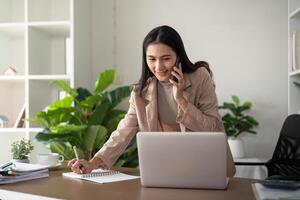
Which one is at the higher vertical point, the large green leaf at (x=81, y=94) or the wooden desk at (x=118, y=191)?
the large green leaf at (x=81, y=94)

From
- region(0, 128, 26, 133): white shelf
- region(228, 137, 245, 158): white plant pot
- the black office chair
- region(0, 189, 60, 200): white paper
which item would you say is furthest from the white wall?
region(0, 189, 60, 200): white paper

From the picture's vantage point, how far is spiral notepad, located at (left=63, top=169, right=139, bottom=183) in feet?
5.35

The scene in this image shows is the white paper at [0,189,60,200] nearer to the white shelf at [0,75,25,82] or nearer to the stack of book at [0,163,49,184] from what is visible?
the stack of book at [0,163,49,184]

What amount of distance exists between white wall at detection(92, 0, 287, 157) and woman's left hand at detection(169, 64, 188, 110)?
182 centimetres

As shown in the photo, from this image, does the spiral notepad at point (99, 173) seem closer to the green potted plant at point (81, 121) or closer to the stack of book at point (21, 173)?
the stack of book at point (21, 173)

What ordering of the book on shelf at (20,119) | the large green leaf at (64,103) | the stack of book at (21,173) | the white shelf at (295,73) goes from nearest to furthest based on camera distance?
the stack of book at (21,173)
the white shelf at (295,73)
the large green leaf at (64,103)
the book on shelf at (20,119)

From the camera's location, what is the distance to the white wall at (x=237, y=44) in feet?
11.6

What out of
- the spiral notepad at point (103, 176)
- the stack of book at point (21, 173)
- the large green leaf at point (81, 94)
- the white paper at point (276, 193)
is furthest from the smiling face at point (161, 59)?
the large green leaf at point (81, 94)

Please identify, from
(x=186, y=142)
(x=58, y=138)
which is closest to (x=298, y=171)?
(x=186, y=142)

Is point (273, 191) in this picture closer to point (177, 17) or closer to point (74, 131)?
point (74, 131)

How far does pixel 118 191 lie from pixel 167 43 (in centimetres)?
77

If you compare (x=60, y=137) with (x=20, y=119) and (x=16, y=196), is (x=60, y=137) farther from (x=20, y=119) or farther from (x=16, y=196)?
(x=16, y=196)

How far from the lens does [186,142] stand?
1.37 metres

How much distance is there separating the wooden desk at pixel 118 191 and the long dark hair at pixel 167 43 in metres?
0.58
